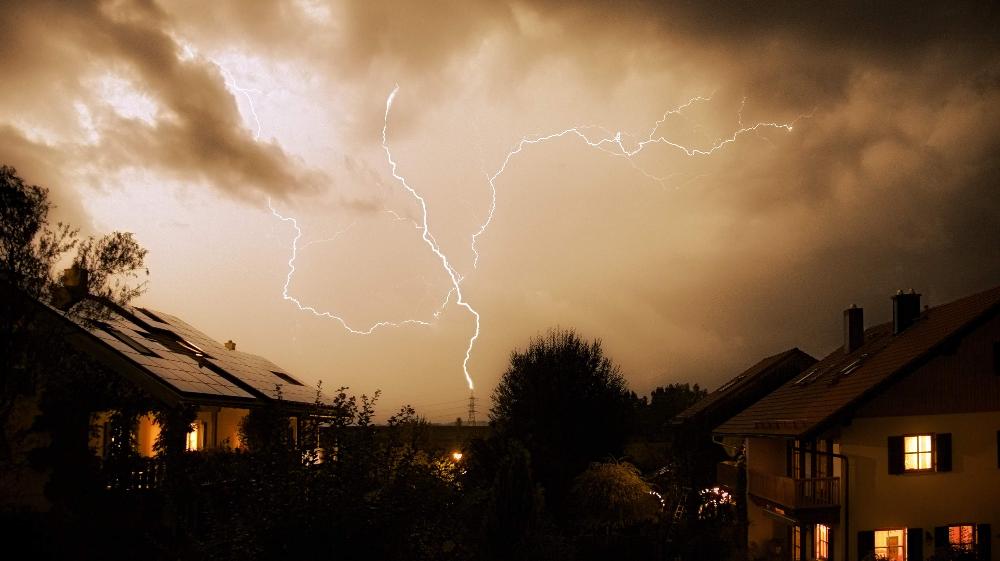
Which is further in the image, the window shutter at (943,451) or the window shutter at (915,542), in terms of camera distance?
the window shutter at (943,451)

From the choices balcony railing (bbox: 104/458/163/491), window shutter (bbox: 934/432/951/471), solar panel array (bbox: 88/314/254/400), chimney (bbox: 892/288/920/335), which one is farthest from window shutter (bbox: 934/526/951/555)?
balcony railing (bbox: 104/458/163/491)

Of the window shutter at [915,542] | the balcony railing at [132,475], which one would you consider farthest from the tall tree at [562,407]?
the balcony railing at [132,475]

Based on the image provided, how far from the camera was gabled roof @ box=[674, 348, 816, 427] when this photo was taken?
28.4 metres

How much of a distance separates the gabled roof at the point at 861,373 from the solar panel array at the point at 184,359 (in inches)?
464

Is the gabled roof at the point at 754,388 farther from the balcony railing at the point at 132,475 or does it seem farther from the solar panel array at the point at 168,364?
the balcony railing at the point at 132,475

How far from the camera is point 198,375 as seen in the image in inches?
711

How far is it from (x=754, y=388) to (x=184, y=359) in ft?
67.0

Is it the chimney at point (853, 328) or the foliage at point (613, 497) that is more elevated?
the chimney at point (853, 328)

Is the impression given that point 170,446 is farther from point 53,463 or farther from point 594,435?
point 594,435

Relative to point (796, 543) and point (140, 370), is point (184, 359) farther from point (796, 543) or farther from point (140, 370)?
point (796, 543)

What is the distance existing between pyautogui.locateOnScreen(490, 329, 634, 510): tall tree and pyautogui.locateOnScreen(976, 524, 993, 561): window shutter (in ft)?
43.9

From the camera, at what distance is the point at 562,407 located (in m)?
30.5

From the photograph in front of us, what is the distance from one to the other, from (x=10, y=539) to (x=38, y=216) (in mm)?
5508

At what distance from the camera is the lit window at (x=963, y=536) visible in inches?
695
